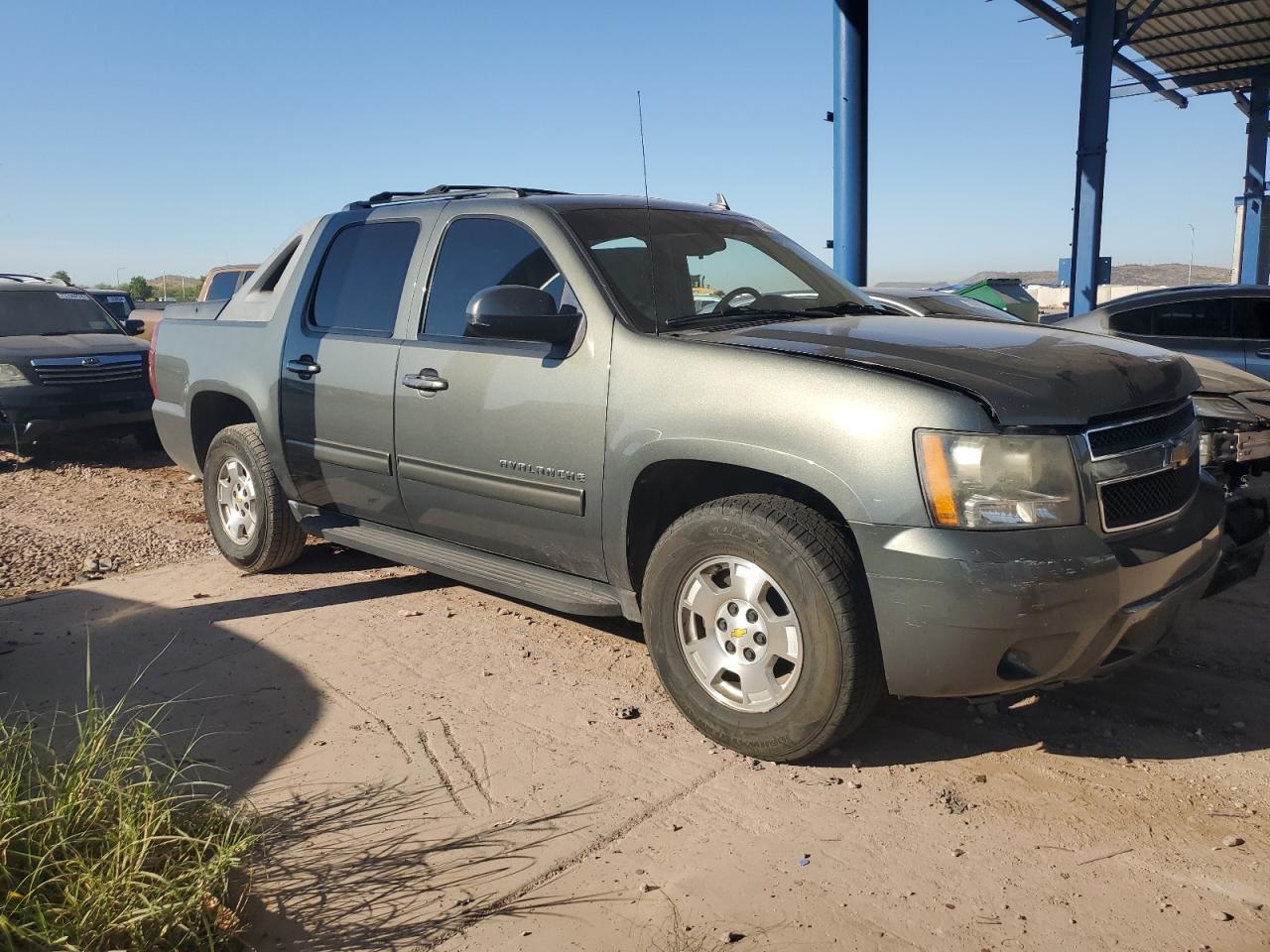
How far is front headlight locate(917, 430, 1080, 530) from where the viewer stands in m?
2.87

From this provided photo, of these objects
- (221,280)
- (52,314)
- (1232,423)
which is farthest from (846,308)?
(221,280)

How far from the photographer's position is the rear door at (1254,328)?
24.9 feet

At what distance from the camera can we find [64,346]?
31.3ft

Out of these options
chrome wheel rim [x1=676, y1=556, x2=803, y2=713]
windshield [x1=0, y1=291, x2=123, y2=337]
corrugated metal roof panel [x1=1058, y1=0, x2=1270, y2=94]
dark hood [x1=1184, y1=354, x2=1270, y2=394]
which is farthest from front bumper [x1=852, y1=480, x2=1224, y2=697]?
corrugated metal roof panel [x1=1058, y1=0, x2=1270, y2=94]

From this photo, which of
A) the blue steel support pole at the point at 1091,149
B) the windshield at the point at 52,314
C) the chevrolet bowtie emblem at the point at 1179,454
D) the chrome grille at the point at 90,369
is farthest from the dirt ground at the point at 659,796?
the blue steel support pole at the point at 1091,149

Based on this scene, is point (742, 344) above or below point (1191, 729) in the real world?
above

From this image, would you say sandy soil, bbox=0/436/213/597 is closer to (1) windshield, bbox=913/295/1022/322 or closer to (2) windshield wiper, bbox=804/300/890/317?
(2) windshield wiper, bbox=804/300/890/317

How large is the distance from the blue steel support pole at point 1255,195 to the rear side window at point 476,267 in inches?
974

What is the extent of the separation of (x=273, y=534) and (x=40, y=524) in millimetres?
2571

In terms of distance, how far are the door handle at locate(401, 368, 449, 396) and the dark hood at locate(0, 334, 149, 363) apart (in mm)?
6489

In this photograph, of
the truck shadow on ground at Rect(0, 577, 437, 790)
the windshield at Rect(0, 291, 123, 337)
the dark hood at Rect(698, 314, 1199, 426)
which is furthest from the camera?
the windshield at Rect(0, 291, 123, 337)

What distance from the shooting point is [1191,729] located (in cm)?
354

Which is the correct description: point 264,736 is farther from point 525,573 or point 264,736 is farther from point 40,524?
point 40,524

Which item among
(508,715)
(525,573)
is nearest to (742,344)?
(525,573)
